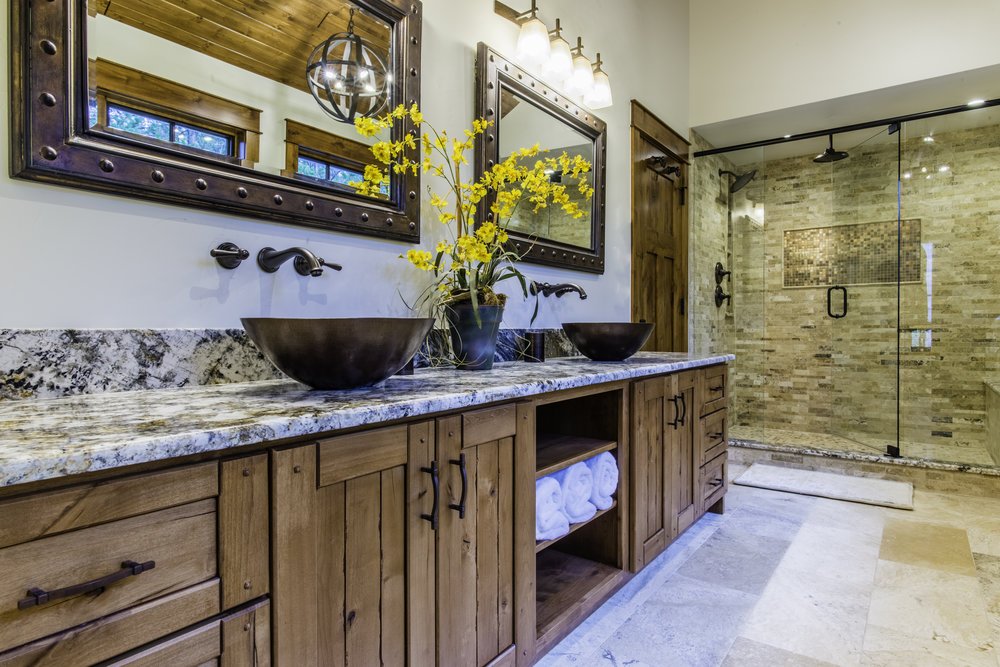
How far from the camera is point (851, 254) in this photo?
432cm

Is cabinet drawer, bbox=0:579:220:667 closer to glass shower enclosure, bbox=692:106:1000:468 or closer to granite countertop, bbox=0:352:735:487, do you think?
granite countertop, bbox=0:352:735:487

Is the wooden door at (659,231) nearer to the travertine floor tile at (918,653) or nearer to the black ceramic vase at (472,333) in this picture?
the black ceramic vase at (472,333)

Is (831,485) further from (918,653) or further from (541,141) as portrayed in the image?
(541,141)

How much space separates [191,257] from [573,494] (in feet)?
4.06

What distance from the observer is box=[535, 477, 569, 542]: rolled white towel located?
4.99 feet

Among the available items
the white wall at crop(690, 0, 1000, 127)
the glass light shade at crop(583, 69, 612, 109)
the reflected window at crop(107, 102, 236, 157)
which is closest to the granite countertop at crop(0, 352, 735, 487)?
the reflected window at crop(107, 102, 236, 157)

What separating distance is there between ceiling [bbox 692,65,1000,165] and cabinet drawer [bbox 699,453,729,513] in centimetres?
254

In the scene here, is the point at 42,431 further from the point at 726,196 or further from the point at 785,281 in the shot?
the point at 785,281

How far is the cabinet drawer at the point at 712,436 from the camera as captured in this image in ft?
7.97

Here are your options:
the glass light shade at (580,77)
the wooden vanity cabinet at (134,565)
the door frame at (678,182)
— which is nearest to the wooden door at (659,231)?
the door frame at (678,182)

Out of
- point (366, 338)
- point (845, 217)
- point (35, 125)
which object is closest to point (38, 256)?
point (35, 125)

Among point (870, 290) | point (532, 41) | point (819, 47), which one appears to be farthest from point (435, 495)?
point (870, 290)

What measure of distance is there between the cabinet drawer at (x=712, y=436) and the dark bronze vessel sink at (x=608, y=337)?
56 centimetres

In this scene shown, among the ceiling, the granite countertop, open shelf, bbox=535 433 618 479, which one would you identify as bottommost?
open shelf, bbox=535 433 618 479
